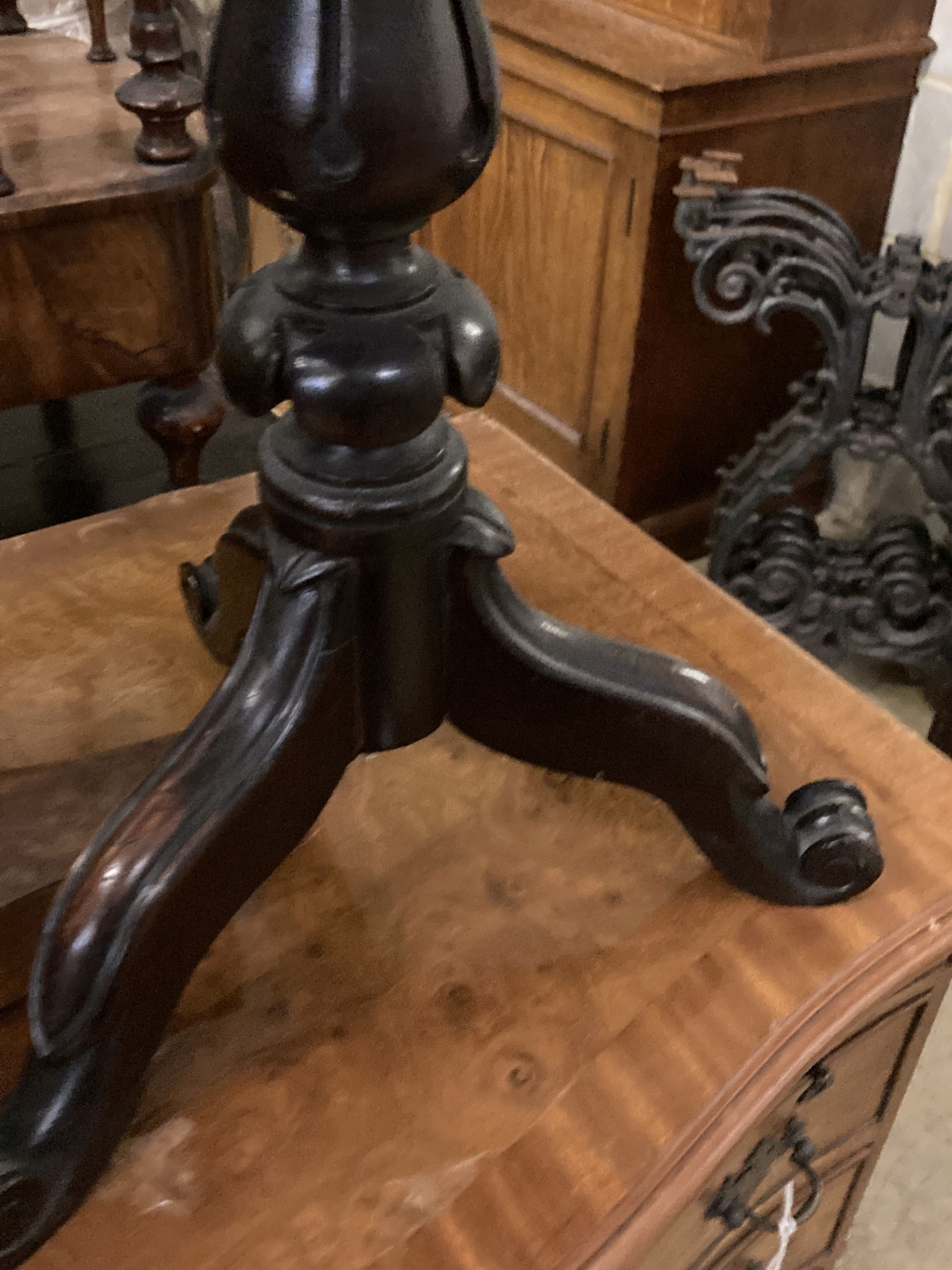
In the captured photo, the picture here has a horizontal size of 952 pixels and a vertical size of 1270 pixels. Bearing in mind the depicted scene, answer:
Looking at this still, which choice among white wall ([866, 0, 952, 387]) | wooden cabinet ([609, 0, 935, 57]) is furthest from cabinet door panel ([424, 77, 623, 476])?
white wall ([866, 0, 952, 387])

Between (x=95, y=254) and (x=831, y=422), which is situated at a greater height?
(x=95, y=254)

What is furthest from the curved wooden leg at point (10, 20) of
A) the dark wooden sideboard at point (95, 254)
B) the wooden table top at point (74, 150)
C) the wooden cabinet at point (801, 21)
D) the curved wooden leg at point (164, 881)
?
the curved wooden leg at point (164, 881)

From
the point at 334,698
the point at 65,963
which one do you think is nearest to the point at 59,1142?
the point at 65,963

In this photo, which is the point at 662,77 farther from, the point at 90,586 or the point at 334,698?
the point at 334,698

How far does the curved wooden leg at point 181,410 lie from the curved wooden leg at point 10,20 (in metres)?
0.51

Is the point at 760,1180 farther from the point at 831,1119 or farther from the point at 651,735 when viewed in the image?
the point at 651,735

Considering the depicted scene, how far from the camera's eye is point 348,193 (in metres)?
0.39

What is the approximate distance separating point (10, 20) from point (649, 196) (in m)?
0.79

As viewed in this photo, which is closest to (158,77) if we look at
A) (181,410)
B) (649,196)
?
(181,410)

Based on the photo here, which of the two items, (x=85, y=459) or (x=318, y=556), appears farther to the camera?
(x=85, y=459)

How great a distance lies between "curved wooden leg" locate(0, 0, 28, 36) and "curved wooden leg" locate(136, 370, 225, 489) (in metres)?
0.51

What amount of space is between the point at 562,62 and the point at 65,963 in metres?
1.22

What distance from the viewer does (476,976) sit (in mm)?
564

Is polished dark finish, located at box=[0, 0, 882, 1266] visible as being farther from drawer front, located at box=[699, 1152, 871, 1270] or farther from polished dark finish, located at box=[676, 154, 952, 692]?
polished dark finish, located at box=[676, 154, 952, 692]
